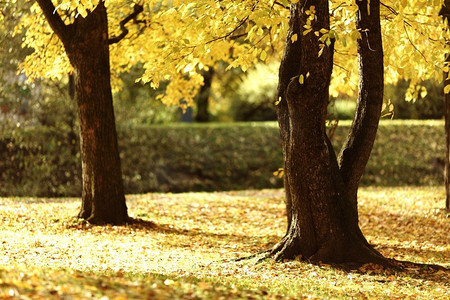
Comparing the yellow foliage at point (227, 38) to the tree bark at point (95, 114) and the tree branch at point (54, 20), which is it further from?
the tree bark at point (95, 114)

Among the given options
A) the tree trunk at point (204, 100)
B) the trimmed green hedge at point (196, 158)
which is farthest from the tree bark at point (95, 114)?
the tree trunk at point (204, 100)

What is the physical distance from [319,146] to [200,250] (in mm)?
2431

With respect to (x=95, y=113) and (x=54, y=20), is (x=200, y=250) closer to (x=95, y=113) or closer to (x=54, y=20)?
(x=95, y=113)

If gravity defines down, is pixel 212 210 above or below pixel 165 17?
below

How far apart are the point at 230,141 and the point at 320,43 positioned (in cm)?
987

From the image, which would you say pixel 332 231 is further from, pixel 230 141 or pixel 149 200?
pixel 230 141

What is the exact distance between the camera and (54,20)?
10242 millimetres

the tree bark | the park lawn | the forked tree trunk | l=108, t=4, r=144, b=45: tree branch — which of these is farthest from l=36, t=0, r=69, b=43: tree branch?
the forked tree trunk

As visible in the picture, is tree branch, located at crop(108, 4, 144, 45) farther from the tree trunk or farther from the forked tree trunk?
the tree trunk

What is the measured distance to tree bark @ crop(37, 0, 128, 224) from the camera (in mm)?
10438

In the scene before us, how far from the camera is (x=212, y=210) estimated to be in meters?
13.0

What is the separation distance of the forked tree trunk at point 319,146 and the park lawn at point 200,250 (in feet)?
1.05

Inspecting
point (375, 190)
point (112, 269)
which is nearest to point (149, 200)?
point (375, 190)

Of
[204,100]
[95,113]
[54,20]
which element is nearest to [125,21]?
[54,20]
